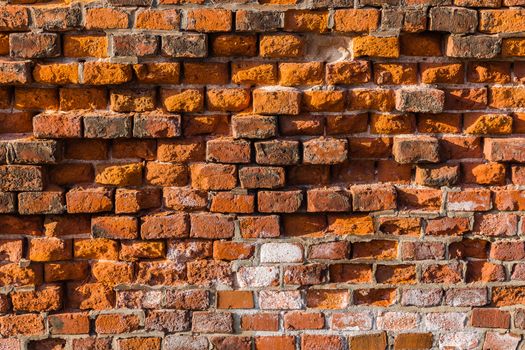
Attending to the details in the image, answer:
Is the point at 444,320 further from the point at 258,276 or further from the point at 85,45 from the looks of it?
the point at 85,45

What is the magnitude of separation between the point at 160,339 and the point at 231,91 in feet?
3.36

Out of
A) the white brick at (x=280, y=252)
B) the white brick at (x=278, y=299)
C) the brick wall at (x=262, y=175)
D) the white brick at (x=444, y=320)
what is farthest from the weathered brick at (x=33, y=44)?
the white brick at (x=444, y=320)

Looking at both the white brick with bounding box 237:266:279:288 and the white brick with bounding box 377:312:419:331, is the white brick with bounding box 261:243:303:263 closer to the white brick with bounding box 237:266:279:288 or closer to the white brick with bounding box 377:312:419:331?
the white brick with bounding box 237:266:279:288

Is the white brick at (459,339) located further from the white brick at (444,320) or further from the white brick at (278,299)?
the white brick at (278,299)

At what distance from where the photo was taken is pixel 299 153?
2037 millimetres

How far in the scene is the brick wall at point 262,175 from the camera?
200cm

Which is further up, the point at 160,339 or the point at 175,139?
the point at 175,139

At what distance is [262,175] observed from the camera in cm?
204

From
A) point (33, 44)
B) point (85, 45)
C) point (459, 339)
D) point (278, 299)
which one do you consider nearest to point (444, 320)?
point (459, 339)

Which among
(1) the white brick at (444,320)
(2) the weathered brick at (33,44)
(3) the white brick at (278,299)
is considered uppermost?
(2) the weathered brick at (33,44)

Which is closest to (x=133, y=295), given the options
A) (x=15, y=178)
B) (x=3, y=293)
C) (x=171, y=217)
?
(x=171, y=217)

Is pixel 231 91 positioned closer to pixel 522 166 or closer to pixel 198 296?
pixel 198 296

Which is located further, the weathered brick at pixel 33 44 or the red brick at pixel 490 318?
the red brick at pixel 490 318

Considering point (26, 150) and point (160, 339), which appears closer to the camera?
point (26, 150)
